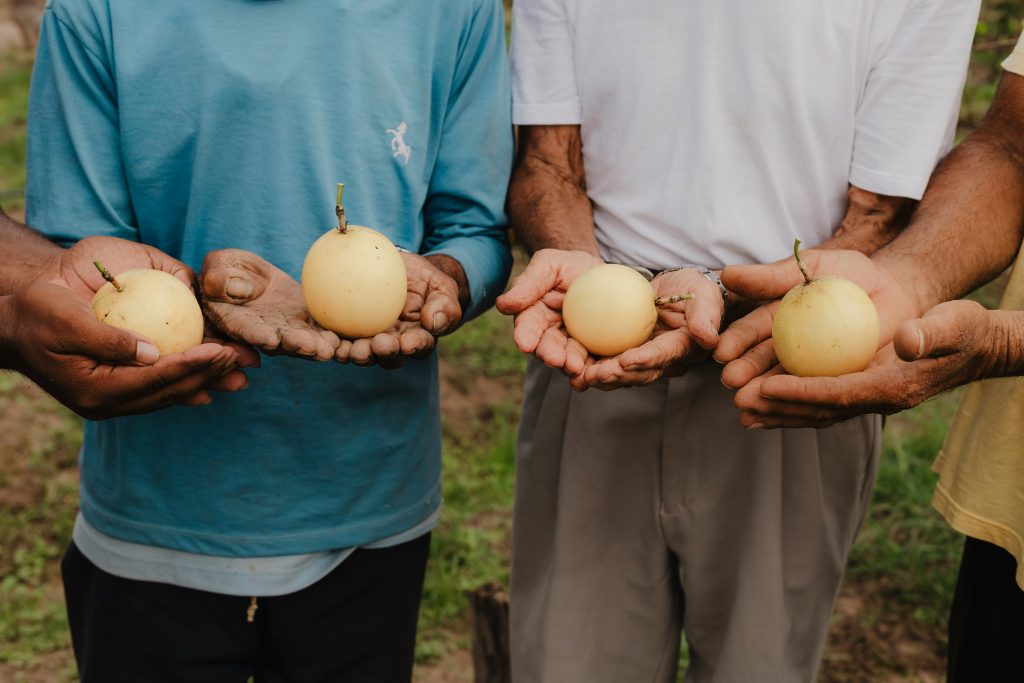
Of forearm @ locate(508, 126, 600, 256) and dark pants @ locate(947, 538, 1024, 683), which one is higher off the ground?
forearm @ locate(508, 126, 600, 256)

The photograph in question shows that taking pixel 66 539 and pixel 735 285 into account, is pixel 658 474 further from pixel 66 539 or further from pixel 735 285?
pixel 66 539

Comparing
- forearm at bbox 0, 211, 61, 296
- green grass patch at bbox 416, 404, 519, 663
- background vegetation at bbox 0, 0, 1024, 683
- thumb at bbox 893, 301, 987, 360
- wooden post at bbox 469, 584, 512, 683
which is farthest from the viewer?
green grass patch at bbox 416, 404, 519, 663

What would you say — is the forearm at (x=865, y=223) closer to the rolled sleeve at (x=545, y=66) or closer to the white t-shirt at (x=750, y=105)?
the white t-shirt at (x=750, y=105)

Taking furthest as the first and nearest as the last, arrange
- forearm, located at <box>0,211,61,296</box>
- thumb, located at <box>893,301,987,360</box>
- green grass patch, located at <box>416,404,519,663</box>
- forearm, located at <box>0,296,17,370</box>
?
green grass patch, located at <box>416,404,519,663</box>
forearm, located at <box>0,211,61,296</box>
forearm, located at <box>0,296,17,370</box>
thumb, located at <box>893,301,987,360</box>

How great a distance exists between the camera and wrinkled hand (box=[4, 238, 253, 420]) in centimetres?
182

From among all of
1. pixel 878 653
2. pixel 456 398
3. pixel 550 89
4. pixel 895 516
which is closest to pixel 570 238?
pixel 550 89

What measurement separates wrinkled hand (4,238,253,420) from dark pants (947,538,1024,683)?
1.62m

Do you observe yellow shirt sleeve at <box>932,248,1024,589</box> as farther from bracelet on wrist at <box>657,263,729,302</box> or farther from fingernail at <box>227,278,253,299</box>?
fingernail at <box>227,278,253,299</box>

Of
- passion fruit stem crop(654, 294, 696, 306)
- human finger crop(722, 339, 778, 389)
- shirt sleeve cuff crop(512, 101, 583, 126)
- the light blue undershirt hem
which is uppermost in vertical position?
shirt sleeve cuff crop(512, 101, 583, 126)

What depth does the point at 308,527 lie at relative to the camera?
2.21 m


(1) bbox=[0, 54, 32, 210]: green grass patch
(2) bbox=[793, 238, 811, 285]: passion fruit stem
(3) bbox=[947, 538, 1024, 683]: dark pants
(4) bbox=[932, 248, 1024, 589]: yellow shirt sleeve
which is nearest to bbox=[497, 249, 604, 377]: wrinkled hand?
(2) bbox=[793, 238, 811, 285]: passion fruit stem

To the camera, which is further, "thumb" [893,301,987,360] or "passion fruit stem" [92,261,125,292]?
"passion fruit stem" [92,261,125,292]

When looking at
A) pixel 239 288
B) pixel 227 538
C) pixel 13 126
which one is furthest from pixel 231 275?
pixel 13 126

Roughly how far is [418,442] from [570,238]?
574 millimetres
